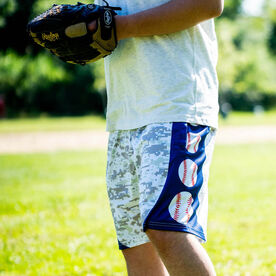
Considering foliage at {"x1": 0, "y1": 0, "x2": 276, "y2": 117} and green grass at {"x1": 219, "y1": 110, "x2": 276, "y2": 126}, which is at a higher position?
foliage at {"x1": 0, "y1": 0, "x2": 276, "y2": 117}

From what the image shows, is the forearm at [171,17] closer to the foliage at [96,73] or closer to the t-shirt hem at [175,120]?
the t-shirt hem at [175,120]

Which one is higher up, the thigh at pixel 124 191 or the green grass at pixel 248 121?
the thigh at pixel 124 191

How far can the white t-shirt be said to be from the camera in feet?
5.34

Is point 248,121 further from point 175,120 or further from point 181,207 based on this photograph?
point 181,207

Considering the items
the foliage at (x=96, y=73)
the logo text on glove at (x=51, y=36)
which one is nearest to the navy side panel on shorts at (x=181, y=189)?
the logo text on glove at (x=51, y=36)

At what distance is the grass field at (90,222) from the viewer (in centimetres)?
341

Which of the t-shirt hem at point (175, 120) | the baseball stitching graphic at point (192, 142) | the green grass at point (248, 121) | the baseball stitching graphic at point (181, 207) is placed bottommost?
the green grass at point (248, 121)

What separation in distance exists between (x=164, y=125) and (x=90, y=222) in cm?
340

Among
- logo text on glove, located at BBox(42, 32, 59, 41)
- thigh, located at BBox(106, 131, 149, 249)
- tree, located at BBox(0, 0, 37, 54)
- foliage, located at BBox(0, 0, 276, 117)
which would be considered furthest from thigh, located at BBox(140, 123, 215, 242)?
foliage, located at BBox(0, 0, 276, 117)

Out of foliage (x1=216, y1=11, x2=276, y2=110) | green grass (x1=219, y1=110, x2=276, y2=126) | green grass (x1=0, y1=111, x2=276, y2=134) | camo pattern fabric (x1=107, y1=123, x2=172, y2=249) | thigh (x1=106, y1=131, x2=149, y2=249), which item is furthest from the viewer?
foliage (x1=216, y1=11, x2=276, y2=110)

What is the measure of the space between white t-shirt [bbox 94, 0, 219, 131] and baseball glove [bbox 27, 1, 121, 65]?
0.10 m

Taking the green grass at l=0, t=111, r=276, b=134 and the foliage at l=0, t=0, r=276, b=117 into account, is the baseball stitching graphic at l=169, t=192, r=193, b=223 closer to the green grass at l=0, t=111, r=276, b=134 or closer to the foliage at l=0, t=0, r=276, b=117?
the foliage at l=0, t=0, r=276, b=117

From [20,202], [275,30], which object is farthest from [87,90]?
[20,202]

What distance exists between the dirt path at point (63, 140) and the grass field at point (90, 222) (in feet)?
14.6
